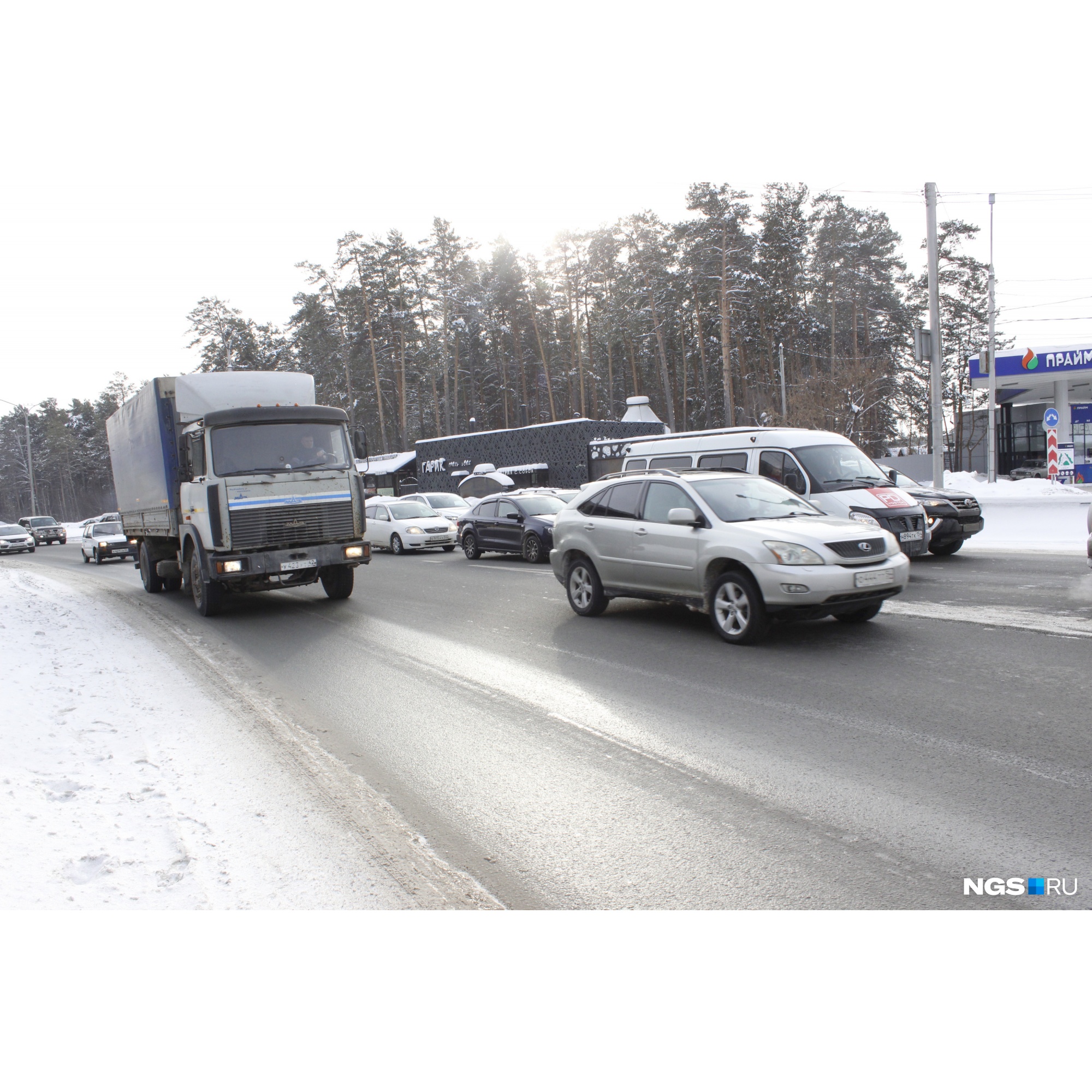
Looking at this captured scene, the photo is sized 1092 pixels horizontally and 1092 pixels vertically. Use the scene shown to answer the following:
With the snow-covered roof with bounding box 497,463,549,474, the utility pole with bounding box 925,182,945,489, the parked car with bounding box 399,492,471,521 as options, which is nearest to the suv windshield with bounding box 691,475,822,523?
the utility pole with bounding box 925,182,945,489

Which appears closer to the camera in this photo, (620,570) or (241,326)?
(620,570)

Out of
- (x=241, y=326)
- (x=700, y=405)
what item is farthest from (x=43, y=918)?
(x=241, y=326)

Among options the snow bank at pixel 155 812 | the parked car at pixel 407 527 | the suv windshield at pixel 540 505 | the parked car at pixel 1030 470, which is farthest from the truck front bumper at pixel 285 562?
the parked car at pixel 1030 470

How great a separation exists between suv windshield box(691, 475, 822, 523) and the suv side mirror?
0.24 m

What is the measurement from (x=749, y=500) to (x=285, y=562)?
647 cm

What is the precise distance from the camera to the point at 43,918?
11.8ft

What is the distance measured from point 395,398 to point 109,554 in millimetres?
36632

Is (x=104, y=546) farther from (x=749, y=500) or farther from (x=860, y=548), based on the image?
(x=860, y=548)

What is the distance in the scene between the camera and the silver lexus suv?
8109 mm

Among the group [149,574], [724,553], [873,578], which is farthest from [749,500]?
[149,574]

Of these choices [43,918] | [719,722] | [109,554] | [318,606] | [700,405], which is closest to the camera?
[43,918]

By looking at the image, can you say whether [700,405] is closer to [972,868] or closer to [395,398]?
[395,398]

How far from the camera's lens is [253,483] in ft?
39.5

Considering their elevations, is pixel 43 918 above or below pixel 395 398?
below
